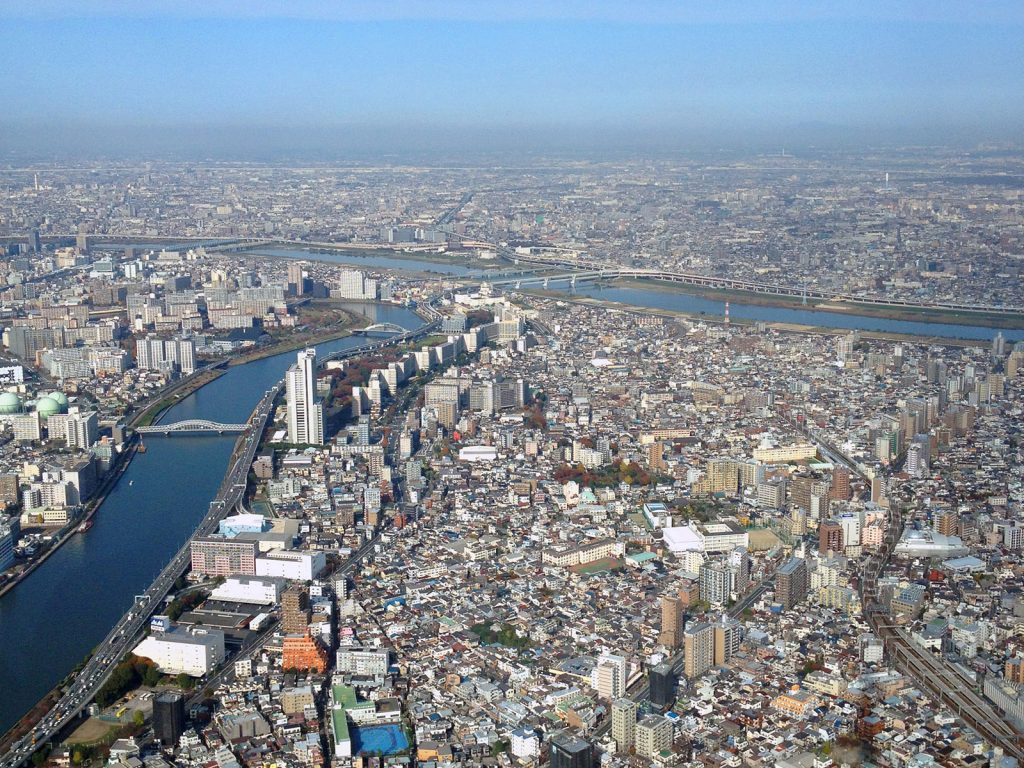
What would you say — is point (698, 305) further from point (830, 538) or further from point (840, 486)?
point (830, 538)

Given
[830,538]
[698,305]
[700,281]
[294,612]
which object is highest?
[700,281]

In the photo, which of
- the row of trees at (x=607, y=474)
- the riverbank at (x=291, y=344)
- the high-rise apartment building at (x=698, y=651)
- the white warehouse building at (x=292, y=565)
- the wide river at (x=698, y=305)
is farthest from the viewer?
the riverbank at (x=291, y=344)

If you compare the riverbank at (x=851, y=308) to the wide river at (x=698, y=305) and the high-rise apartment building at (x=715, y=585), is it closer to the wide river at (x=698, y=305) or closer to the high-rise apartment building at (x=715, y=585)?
the wide river at (x=698, y=305)

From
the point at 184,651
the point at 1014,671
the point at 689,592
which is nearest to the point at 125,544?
the point at 184,651

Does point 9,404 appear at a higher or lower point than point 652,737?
higher

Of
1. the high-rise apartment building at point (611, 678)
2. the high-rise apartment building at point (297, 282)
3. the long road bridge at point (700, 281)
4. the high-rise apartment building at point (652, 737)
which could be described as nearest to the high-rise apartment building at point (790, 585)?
the high-rise apartment building at point (611, 678)

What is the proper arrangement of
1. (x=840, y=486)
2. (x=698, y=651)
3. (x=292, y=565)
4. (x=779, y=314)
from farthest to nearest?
(x=779, y=314)
(x=840, y=486)
(x=292, y=565)
(x=698, y=651)
